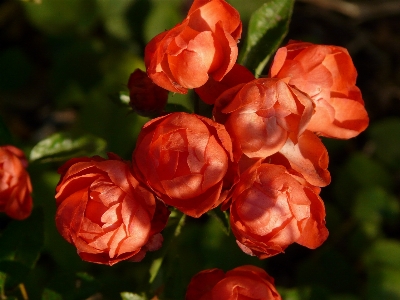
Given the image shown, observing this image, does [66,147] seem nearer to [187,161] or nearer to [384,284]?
[187,161]

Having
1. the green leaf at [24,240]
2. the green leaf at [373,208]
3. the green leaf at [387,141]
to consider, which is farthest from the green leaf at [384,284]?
the green leaf at [24,240]

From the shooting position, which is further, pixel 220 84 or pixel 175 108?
pixel 175 108

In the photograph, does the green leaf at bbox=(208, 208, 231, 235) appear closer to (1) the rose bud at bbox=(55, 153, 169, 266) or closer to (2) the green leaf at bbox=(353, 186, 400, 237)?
(1) the rose bud at bbox=(55, 153, 169, 266)

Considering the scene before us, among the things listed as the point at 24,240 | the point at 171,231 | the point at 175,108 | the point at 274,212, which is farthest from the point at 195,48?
the point at 24,240

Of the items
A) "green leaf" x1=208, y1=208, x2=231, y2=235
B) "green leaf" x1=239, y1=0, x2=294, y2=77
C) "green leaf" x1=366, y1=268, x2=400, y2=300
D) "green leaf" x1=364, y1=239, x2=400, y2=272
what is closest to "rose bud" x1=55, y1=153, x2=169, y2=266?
"green leaf" x1=208, y1=208, x2=231, y2=235

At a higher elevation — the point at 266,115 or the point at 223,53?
the point at 223,53

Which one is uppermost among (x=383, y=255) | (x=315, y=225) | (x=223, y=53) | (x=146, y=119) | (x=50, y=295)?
(x=223, y=53)
